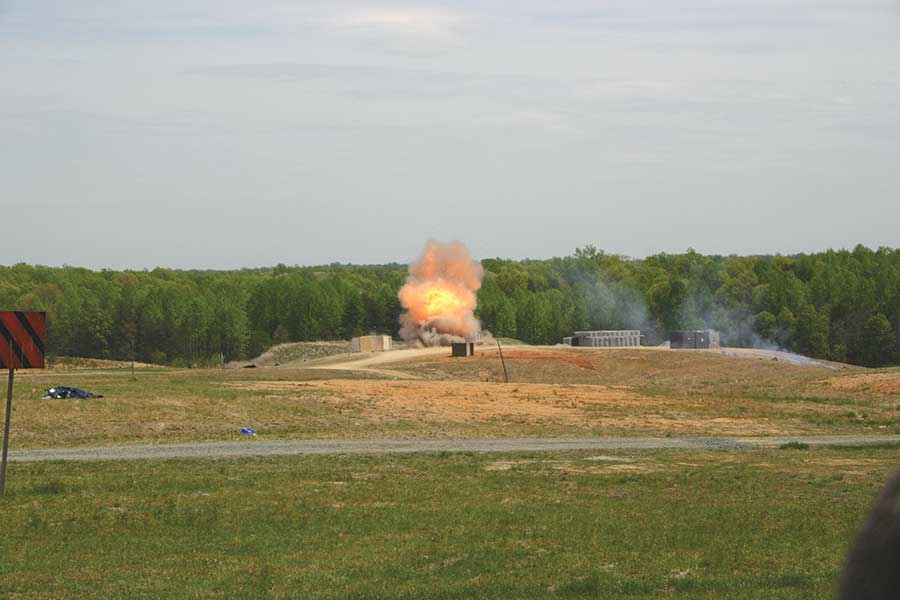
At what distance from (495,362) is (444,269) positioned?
24242 mm

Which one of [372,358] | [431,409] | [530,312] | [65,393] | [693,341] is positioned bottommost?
[431,409]

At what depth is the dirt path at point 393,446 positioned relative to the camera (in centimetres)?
3575

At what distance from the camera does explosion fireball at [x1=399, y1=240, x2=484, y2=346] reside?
11081cm

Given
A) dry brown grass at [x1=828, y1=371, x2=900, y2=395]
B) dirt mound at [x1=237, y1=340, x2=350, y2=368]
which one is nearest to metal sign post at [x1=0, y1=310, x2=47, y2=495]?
dry brown grass at [x1=828, y1=371, x2=900, y2=395]

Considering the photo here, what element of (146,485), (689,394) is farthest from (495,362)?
(146,485)

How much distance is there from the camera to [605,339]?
11931 centimetres

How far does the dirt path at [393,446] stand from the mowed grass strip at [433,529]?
162 inches

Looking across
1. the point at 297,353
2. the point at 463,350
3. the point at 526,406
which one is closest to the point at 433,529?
the point at 526,406

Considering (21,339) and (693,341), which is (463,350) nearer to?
(693,341)

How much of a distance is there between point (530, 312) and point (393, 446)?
118861 millimetres

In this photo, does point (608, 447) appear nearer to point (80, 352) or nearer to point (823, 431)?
point (823, 431)

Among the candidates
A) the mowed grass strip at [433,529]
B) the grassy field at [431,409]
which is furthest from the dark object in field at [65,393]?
the mowed grass strip at [433,529]

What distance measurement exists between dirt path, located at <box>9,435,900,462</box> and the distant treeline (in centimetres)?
8799

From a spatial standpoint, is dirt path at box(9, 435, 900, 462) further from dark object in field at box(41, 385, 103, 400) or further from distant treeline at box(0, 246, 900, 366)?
distant treeline at box(0, 246, 900, 366)
